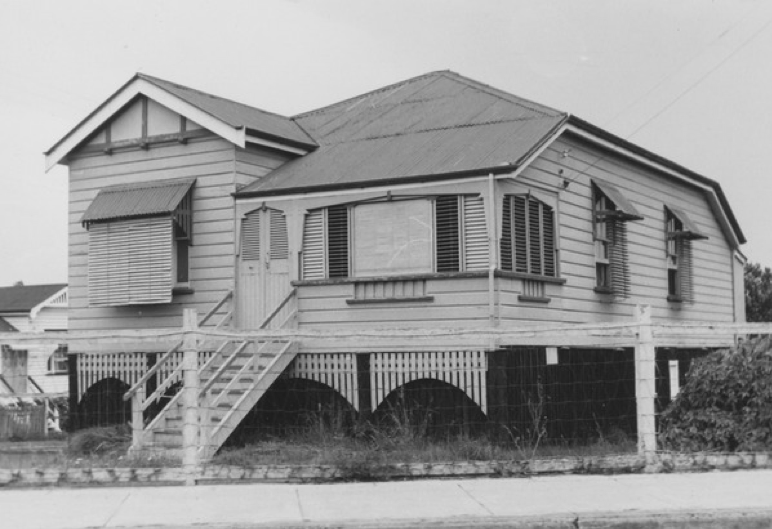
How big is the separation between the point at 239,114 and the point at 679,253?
419 inches

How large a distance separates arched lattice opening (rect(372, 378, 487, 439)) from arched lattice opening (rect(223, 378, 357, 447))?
607mm

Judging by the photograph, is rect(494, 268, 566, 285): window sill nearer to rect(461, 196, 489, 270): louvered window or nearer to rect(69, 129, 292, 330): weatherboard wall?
rect(461, 196, 489, 270): louvered window

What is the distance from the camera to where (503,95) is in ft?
67.8

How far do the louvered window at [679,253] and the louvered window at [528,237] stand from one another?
232 inches

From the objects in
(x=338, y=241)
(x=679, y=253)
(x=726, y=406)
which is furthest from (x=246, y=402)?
(x=679, y=253)

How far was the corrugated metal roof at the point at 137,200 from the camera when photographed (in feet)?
62.3

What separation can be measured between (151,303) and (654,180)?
442 inches

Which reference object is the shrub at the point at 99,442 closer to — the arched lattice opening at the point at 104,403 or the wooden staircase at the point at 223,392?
the wooden staircase at the point at 223,392

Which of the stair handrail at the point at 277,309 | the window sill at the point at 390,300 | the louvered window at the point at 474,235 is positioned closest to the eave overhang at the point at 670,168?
the louvered window at the point at 474,235

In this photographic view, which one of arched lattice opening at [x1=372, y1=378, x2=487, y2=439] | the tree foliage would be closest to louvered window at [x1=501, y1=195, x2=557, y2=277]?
arched lattice opening at [x1=372, y1=378, x2=487, y2=439]

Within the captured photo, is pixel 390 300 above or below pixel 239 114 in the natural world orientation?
below

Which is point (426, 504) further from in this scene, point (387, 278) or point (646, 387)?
point (387, 278)

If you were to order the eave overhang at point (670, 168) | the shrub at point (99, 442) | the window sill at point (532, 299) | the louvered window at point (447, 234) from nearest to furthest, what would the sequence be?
the shrub at point (99, 442)
the louvered window at point (447, 234)
the window sill at point (532, 299)
the eave overhang at point (670, 168)

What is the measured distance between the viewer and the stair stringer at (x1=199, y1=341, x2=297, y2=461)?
47.8 feet
